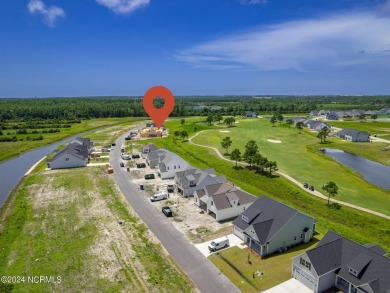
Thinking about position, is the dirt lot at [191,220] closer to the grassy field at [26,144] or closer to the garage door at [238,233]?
the garage door at [238,233]

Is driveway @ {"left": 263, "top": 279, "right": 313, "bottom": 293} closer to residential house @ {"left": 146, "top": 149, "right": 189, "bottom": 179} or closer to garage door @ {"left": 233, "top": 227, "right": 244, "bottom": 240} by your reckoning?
garage door @ {"left": 233, "top": 227, "right": 244, "bottom": 240}

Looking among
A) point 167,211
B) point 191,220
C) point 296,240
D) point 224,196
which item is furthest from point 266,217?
point 167,211

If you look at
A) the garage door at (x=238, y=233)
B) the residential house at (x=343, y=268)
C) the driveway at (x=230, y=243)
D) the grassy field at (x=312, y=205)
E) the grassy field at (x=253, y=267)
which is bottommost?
the grassy field at (x=312, y=205)

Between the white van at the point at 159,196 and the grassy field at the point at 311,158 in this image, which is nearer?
the white van at the point at 159,196

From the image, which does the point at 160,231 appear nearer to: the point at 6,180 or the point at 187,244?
the point at 187,244

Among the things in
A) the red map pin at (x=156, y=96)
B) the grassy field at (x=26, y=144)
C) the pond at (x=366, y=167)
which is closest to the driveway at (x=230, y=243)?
the red map pin at (x=156, y=96)

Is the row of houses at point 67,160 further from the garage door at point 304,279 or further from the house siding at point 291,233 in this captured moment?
the garage door at point 304,279

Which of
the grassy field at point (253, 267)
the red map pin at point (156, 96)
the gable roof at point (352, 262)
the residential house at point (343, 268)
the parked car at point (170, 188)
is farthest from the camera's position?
the parked car at point (170, 188)

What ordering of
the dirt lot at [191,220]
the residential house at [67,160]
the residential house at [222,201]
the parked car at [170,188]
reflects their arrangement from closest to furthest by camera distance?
the dirt lot at [191,220] < the residential house at [222,201] < the parked car at [170,188] < the residential house at [67,160]

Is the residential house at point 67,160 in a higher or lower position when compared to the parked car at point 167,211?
higher
